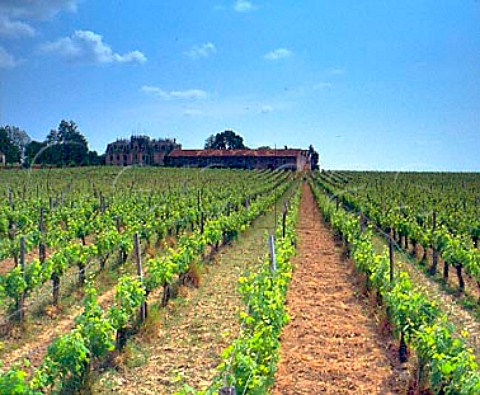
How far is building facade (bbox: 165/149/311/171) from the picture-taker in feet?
281

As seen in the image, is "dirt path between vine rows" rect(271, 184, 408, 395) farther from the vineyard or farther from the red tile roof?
the red tile roof

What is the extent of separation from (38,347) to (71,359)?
8.19 feet

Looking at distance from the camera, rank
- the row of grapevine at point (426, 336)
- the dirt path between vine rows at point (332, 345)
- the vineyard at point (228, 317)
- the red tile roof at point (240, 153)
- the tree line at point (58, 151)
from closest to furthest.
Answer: the row of grapevine at point (426, 336) < the vineyard at point (228, 317) < the dirt path between vine rows at point (332, 345) < the tree line at point (58, 151) < the red tile roof at point (240, 153)

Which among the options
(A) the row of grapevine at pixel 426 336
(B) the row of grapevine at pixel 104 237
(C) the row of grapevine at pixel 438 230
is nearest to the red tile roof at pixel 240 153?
(B) the row of grapevine at pixel 104 237

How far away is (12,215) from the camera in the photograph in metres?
16.9

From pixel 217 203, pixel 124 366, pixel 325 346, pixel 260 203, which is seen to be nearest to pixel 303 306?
pixel 325 346

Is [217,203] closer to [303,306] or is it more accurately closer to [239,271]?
[239,271]

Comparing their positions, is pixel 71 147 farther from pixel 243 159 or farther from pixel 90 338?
pixel 90 338

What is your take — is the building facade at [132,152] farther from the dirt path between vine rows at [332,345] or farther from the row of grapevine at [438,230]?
the dirt path between vine rows at [332,345]

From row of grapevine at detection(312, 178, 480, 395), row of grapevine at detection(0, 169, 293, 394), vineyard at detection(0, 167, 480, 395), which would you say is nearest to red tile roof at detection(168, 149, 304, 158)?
vineyard at detection(0, 167, 480, 395)

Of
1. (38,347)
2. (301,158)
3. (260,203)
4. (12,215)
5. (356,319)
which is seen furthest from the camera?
(301,158)

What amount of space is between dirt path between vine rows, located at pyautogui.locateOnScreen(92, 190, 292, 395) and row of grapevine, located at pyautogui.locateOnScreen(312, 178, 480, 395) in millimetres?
2320

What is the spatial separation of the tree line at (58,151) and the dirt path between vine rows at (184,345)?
2200 inches

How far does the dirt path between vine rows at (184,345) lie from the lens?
7.16 m
